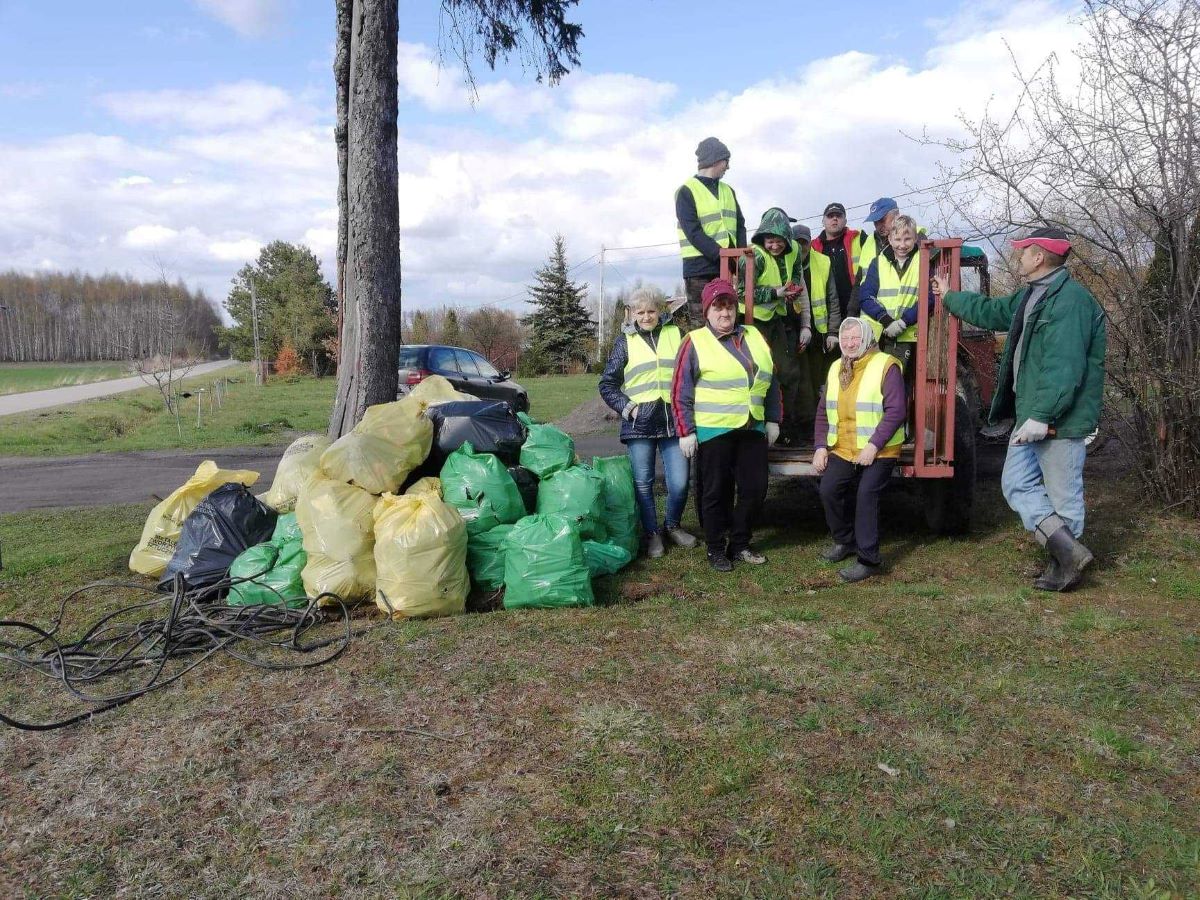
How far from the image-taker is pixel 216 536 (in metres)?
4.70

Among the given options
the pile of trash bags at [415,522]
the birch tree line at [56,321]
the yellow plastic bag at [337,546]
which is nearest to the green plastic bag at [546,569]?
the pile of trash bags at [415,522]

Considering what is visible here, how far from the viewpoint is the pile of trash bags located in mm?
4133

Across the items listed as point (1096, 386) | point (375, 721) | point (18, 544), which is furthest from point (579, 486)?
point (18, 544)

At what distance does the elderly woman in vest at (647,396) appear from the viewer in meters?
5.12

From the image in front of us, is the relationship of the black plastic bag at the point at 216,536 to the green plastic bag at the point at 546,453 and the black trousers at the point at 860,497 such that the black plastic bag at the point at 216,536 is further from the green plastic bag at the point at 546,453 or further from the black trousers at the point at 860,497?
the black trousers at the point at 860,497

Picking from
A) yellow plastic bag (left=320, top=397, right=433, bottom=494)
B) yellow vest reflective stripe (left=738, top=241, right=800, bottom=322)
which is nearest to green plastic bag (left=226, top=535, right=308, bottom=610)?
yellow plastic bag (left=320, top=397, right=433, bottom=494)

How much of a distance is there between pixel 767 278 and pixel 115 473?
893 cm

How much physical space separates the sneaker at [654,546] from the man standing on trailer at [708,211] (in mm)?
1795

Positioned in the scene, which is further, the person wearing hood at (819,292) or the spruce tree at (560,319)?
the spruce tree at (560,319)

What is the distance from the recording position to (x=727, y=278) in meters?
5.19

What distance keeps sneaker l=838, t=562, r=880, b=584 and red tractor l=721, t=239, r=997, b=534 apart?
631mm

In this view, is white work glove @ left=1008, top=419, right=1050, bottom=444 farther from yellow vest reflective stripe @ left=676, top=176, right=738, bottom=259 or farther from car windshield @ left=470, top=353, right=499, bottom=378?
car windshield @ left=470, top=353, right=499, bottom=378

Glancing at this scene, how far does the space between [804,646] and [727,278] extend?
2.57 meters

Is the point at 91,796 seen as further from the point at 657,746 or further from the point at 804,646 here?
the point at 804,646
